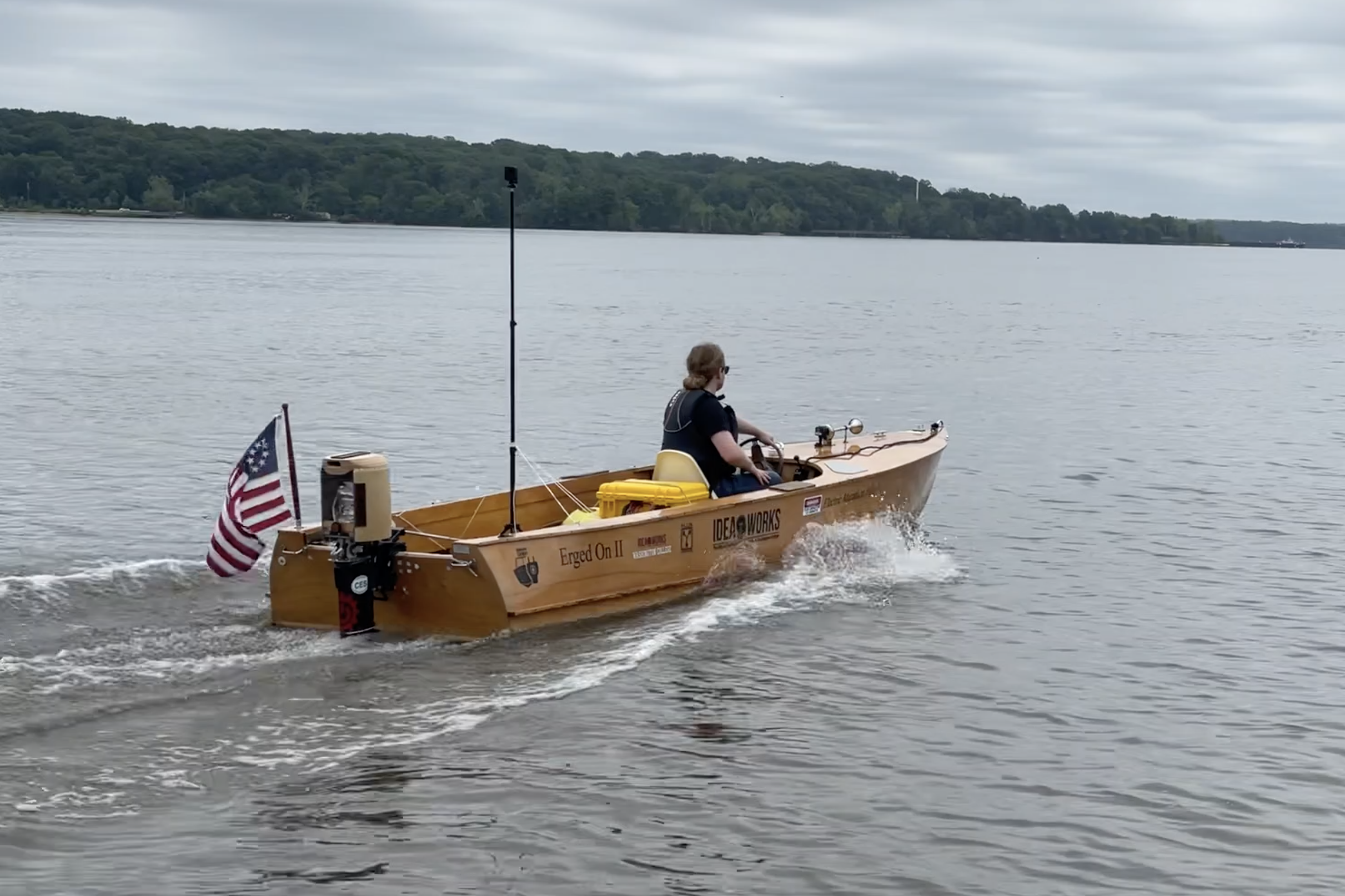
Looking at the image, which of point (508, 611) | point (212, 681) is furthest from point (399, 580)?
point (212, 681)

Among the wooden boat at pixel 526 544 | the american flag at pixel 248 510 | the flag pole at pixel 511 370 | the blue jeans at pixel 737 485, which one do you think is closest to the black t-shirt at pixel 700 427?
the blue jeans at pixel 737 485

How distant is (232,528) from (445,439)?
11.7 metres

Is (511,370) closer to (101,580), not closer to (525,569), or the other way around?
(525,569)

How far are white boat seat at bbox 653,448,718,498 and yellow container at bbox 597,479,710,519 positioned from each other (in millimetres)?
131

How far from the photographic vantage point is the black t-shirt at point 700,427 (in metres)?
13.1

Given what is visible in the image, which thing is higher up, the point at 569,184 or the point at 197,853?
the point at 569,184

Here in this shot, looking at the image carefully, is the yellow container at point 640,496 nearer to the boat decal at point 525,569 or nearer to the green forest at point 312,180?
the boat decal at point 525,569

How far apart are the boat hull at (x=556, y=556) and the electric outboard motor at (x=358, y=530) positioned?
0.64 ft

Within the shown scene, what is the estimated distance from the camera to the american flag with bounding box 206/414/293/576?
11008 millimetres

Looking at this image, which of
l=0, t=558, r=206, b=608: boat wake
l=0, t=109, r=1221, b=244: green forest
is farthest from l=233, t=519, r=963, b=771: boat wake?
l=0, t=109, r=1221, b=244: green forest

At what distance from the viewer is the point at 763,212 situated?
190 meters

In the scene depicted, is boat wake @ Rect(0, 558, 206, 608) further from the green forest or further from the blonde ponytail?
the green forest

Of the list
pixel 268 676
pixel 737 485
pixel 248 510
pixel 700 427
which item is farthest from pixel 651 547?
pixel 268 676

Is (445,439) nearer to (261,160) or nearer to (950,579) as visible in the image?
(950,579)
